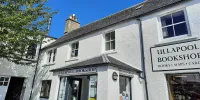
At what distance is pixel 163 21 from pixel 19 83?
14259 mm

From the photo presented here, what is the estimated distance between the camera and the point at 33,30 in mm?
9195

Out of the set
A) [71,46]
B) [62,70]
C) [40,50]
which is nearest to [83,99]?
[62,70]

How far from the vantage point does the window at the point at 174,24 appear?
610 centimetres

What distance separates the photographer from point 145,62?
6.70 m

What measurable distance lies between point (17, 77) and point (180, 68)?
13.9 m

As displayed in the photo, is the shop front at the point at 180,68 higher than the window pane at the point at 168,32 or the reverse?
the reverse

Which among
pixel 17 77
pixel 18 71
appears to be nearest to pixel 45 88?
pixel 18 71

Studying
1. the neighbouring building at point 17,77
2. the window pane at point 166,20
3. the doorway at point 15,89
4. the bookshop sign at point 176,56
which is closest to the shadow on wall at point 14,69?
the neighbouring building at point 17,77

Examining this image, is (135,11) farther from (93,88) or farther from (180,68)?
(93,88)

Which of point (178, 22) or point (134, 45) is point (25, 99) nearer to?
point (134, 45)

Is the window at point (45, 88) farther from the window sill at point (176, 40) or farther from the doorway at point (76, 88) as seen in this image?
the window sill at point (176, 40)

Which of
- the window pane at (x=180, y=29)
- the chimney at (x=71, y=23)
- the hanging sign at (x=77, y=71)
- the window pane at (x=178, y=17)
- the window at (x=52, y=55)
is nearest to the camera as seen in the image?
the window pane at (x=180, y=29)

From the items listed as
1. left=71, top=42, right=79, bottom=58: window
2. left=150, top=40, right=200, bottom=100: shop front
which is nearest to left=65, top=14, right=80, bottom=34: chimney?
left=71, top=42, right=79, bottom=58: window

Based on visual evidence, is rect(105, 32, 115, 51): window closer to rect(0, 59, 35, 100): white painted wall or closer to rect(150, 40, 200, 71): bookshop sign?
rect(150, 40, 200, 71): bookshop sign
